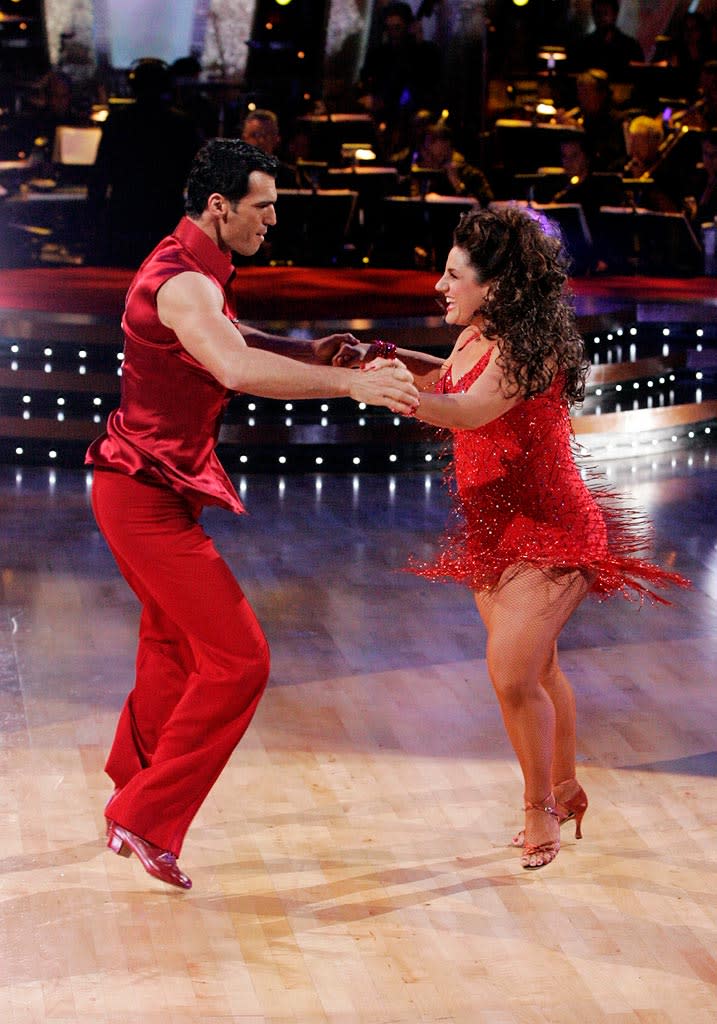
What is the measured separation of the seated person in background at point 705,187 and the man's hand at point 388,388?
828 cm

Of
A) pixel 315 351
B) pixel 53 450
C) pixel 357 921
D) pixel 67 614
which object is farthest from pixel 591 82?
pixel 357 921

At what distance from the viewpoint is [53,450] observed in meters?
7.51

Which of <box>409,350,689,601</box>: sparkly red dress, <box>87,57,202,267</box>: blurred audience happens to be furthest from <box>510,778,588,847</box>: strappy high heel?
<box>87,57,202,267</box>: blurred audience

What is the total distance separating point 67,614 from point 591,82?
26.3ft

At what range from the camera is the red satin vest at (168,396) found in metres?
3.09

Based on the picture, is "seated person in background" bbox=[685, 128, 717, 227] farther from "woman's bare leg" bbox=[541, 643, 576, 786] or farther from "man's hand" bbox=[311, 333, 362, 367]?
"woman's bare leg" bbox=[541, 643, 576, 786]

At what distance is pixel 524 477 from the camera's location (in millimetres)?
3260

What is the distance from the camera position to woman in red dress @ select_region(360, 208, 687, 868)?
3.19 m

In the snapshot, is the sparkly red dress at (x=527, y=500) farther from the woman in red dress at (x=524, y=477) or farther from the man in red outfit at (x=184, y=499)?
the man in red outfit at (x=184, y=499)

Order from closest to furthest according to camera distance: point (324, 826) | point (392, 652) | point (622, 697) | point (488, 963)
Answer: point (488, 963)
point (324, 826)
point (622, 697)
point (392, 652)

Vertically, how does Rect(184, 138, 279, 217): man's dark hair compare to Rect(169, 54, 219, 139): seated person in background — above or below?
above

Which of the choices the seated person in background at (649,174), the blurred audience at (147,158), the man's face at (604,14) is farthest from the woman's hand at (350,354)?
the man's face at (604,14)

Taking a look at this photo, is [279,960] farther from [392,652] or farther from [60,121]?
[60,121]

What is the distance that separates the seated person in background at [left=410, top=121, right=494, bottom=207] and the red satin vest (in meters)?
8.07
